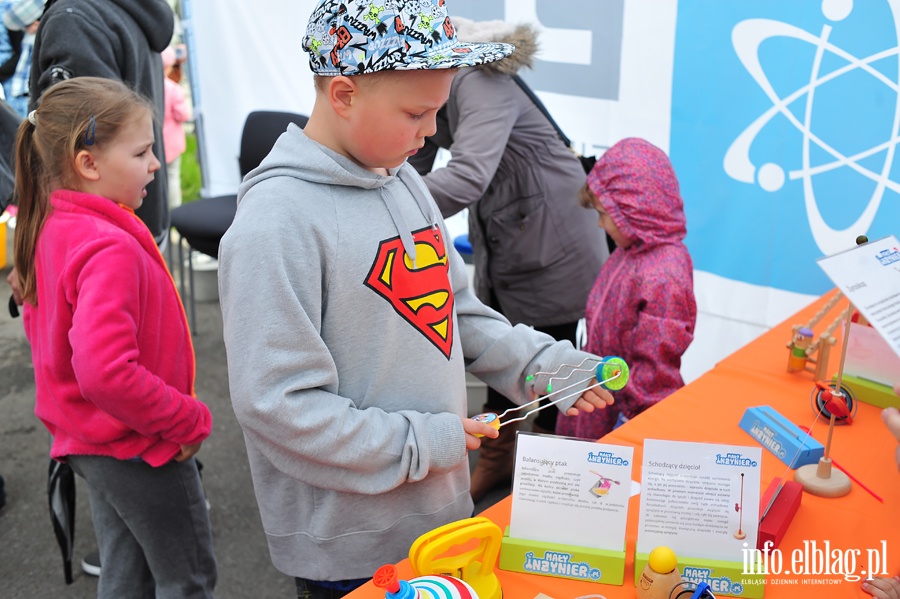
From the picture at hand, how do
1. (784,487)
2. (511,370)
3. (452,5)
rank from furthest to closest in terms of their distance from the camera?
(452,5), (511,370), (784,487)

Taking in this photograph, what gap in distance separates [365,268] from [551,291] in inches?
57.8

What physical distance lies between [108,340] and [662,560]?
3.59 feet

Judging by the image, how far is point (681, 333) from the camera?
2004 millimetres

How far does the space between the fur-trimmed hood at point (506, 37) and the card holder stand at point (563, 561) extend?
1.57 metres

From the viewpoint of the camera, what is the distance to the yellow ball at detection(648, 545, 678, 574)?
3.75 ft

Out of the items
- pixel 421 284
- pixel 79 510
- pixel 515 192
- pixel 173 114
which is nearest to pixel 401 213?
pixel 421 284

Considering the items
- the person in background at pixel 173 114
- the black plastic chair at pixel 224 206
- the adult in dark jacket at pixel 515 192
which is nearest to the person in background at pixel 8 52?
the person in background at pixel 173 114

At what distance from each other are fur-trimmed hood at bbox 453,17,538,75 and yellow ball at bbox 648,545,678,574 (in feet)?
5.38

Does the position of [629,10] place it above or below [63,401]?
above

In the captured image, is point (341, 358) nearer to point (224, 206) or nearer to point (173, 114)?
point (224, 206)

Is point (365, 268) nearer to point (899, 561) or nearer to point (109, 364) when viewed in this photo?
point (109, 364)

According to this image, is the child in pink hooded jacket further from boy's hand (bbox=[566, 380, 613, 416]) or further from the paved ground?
the paved ground

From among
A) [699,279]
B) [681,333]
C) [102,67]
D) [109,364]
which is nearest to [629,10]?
[699,279]

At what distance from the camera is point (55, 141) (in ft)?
5.71
